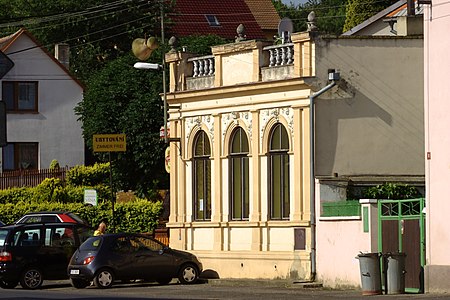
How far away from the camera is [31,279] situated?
117 ft

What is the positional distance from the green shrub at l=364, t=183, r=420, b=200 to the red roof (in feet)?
167

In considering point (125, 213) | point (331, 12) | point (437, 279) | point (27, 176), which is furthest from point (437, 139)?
point (331, 12)

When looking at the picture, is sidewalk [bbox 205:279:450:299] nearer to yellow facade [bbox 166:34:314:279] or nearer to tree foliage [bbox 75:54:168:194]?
yellow facade [bbox 166:34:314:279]

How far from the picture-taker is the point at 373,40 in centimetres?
3531

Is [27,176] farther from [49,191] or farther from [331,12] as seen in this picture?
[331,12]

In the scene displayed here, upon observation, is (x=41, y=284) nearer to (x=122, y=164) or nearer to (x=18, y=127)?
(x=122, y=164)

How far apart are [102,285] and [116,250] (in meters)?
0.96

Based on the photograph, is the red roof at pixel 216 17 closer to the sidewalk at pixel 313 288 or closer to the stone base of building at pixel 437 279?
the sidewalk at pixel 313 288

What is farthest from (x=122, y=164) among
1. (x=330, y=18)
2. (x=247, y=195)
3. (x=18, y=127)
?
(x=330, y=18)

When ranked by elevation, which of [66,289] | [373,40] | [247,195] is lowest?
[66,289]

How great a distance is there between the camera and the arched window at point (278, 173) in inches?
1426

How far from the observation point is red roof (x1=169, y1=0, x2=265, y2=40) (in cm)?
8606

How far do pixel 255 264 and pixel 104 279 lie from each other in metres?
4.32

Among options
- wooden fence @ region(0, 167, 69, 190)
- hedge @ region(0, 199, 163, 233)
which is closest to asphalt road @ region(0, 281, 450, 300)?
hedge @ region(0, 199, 163, 233)
